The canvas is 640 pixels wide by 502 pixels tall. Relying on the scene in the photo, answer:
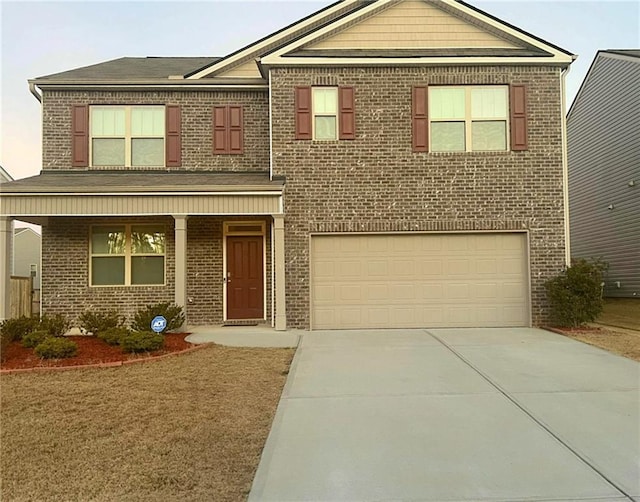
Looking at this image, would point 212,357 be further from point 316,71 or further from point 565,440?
point 316,71

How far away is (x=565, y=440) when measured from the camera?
462 centimetres

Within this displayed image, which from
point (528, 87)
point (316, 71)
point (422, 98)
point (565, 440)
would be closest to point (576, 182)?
point (528, 87)

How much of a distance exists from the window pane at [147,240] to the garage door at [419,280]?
364cm

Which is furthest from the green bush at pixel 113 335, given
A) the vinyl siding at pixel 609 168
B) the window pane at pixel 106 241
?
the vinyl siding at pixel 609 168

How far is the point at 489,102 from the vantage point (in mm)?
11328

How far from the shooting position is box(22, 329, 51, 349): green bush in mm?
8109

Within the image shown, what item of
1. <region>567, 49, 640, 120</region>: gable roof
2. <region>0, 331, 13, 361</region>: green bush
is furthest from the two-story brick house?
<region>567, 49, 640, 120</region>: gable roof

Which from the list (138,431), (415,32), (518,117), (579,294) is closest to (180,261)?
(138,431)

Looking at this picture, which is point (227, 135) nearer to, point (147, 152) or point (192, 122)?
point (192, 122)

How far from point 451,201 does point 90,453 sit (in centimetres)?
873

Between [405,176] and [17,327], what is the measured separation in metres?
7.82

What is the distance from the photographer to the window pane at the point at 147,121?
12227 mm

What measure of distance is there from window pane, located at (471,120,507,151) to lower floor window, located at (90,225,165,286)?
732 centimetres

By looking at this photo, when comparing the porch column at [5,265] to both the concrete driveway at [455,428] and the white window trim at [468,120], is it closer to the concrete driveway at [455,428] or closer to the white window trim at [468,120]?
the concrete driveway at [455,428]
